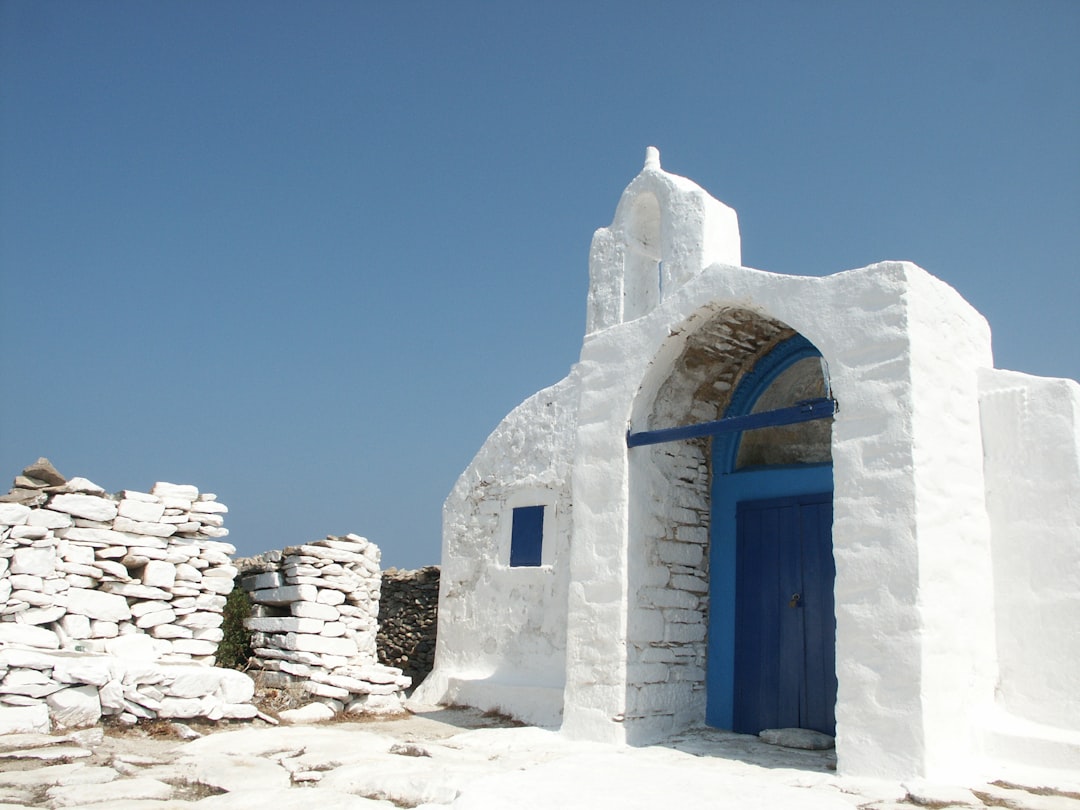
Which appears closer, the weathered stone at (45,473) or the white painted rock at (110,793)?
the white painted rock at (110,793)

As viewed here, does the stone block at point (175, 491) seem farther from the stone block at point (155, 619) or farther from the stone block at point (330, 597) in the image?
the stone block at point (330, 597)

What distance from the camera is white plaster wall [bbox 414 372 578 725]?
336 inches

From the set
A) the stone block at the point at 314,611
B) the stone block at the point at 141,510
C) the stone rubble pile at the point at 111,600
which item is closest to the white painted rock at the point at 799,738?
the stone rubble pile at the point at 111,600

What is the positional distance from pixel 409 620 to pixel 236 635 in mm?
3432

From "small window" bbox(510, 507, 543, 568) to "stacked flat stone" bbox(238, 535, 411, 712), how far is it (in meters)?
1.52

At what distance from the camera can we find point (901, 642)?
16.4 feet

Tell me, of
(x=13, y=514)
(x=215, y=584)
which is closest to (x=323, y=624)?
(x=215, y=584)

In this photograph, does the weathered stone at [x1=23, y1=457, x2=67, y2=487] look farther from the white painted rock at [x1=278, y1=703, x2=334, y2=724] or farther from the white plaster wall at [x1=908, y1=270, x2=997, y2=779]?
the white plaster wall at [x1=908, y1=270, x2=997, y2=779]

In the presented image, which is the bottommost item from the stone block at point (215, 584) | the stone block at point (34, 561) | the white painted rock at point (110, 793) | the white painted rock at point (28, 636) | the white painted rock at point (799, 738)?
the white painted rock at point (110, 793)

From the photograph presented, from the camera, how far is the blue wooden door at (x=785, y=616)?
6.68m

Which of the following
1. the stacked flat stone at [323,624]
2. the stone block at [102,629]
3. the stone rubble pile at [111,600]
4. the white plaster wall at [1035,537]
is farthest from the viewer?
the stacked flat stone at [323,624]

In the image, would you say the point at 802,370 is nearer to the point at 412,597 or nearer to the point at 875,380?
the point at 875,380

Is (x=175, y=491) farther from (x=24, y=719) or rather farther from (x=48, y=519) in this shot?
(x=24, y=719)

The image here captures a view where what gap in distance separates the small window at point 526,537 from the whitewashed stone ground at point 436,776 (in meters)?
2.64
